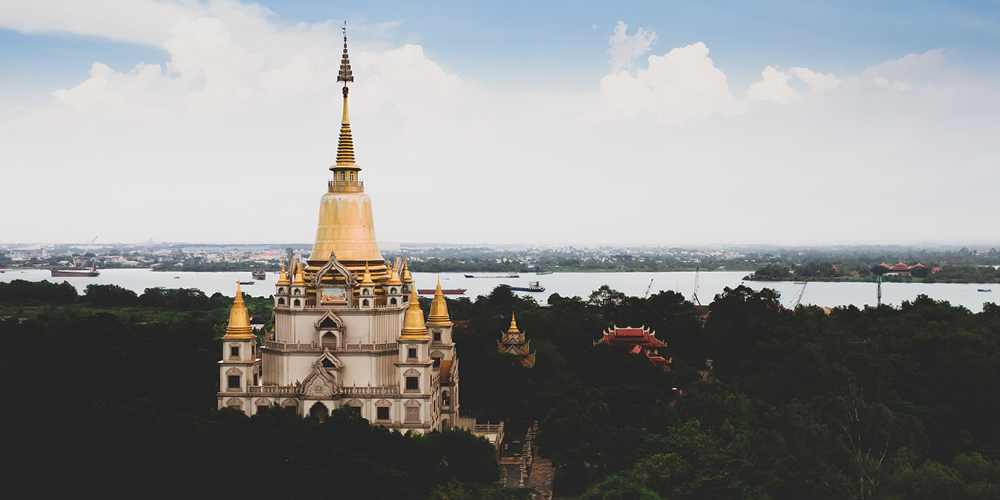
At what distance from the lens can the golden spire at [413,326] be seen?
105ft

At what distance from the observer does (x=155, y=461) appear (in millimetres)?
23891

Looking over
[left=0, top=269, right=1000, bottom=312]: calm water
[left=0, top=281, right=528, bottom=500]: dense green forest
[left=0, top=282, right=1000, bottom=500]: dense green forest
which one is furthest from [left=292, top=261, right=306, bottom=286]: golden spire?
[left=0, top=269, right=1000, bottom=312]: calm water

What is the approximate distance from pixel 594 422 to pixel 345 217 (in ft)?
41.3

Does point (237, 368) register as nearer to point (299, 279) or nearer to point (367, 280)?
point (299, 279)

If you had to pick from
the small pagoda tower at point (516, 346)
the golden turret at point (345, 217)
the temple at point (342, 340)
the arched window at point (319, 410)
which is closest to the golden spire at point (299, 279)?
the temple at point (342, 340)

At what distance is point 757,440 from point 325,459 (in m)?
13.9

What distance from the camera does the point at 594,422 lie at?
32.5m

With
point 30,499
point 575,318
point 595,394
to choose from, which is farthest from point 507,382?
point 575,318

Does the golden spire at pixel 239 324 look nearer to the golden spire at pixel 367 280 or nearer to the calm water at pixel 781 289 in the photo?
the golden spire at pixel 367 280

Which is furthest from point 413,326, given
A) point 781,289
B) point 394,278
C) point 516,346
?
point 781,289

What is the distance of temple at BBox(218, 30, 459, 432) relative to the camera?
3177 centimetres

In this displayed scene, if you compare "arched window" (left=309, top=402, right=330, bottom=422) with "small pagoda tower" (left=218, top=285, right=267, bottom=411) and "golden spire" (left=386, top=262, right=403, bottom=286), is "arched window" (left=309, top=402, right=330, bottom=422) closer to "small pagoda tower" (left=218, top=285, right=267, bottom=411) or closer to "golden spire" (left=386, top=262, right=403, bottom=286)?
"small pagoda tower" (left=218, top=285, right=267, bottom=411)

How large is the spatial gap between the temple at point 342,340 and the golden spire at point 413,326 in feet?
0.12

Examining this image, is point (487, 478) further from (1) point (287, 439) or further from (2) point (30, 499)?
(2) point (30, 499)
